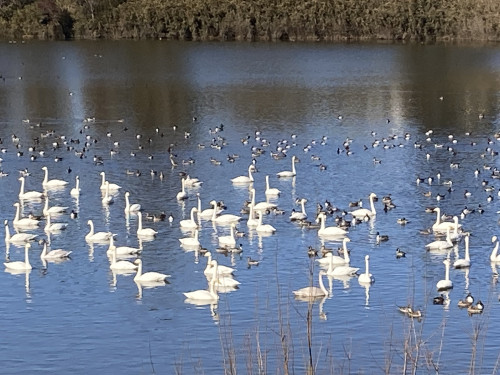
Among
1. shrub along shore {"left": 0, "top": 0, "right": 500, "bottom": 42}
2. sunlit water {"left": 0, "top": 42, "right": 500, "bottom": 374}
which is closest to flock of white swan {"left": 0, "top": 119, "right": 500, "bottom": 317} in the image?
sunlit water {"left": 0, "top": 42, "right": 500, "bottom": 374}

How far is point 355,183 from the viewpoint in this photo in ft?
105

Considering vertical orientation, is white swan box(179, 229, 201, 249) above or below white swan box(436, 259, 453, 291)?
above

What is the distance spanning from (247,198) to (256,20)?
6314 cm

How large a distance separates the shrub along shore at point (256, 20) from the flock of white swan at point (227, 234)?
Answer: 184 ft

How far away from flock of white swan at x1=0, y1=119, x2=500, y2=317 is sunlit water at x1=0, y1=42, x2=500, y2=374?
0.74ft

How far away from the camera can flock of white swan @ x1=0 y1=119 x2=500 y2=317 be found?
21.6m

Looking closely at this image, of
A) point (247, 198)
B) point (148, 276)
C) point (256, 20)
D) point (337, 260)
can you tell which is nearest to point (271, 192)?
point (247, 198)

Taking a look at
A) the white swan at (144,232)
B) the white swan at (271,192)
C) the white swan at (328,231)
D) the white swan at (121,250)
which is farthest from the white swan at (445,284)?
the white swan at (271,192)

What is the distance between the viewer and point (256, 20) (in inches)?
3607

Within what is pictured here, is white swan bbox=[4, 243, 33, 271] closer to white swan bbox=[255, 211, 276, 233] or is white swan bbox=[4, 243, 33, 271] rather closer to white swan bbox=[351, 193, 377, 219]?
white swan bbox=[255, 211, 276, 233]

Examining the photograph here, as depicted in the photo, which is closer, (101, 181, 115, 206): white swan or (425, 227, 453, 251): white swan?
(425, 227, 453, 251): white swan

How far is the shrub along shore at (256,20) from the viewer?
87062 mm

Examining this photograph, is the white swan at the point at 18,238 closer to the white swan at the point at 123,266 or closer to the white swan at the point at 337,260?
the white swan at the point at 123,266

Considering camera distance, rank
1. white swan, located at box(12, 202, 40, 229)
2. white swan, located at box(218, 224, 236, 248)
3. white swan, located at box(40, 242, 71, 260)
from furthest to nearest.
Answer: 1. white swan, located at box(12, 202, 40, 229)
2. white swan, located at box(218, 224, 236, 248)
3. white swan, located at box(40, 242, 71, 260)
